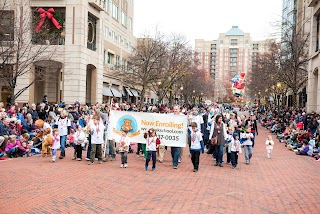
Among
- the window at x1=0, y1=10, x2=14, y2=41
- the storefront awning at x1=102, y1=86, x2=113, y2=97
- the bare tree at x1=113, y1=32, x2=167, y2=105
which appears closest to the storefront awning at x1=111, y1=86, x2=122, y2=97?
the storefront awning at x1=102, y1=86, x2=113, y2=97

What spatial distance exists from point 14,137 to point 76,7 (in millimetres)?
18317

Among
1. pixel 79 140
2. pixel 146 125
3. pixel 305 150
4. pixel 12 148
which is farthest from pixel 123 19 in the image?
pixel 79 140

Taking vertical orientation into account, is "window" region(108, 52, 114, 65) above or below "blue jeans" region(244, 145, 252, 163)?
above

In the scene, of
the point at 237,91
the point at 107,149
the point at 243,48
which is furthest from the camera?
the point at 243,48

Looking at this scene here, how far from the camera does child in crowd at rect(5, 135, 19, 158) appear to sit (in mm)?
13750

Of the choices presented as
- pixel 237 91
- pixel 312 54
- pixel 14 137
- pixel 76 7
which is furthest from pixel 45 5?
pixel 237 91

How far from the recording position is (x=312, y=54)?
28859mm

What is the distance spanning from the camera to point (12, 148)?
13.8 meters

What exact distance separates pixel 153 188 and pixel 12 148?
703 centimetres

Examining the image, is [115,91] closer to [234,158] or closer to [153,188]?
[234,158]

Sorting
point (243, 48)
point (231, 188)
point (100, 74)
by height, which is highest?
point (243, 48)

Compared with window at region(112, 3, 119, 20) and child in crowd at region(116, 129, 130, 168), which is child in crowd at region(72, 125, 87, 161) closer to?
child in crowd at region(116, 129, 130, 168)

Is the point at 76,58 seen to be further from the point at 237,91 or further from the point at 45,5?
the point at 237,91

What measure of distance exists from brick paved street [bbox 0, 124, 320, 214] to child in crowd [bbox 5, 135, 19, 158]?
0.69 meters
